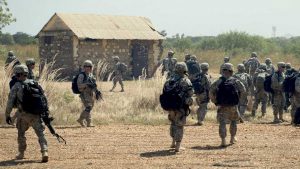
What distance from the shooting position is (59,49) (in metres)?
30.2

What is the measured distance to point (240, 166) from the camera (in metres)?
10.0

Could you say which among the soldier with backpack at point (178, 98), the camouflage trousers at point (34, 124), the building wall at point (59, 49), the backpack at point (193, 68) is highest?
the building wall at point (59, 49)

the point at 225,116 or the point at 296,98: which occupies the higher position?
the point at 296,98

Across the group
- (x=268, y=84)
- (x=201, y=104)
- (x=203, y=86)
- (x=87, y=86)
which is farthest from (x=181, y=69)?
(x=268, y=84)

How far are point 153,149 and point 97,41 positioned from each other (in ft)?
62.2

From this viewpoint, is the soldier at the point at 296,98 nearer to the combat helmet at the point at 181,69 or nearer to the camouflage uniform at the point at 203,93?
the camouflage uniform at the point at 203,93

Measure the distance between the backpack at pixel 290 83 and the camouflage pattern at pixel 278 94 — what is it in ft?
1.93

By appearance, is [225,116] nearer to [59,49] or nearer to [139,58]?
[59,49]

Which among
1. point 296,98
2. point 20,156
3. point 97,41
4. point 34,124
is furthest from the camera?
point 97,41

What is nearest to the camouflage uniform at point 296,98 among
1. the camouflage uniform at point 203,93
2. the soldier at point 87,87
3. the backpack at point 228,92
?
the camouflage uniform at point 203,93

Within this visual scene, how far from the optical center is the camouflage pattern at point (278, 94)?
16.2 meters

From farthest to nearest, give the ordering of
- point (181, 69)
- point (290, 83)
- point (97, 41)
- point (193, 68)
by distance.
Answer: point (97, 41) → point (193, 68) → point (290, 83) → point (181, 69)

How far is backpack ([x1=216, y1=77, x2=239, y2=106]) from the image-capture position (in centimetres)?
1187

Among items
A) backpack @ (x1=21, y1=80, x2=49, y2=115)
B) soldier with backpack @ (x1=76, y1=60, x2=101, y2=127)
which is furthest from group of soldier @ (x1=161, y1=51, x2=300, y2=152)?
backpack @ (x1=21, y1=80, x2=49, y2=115)
